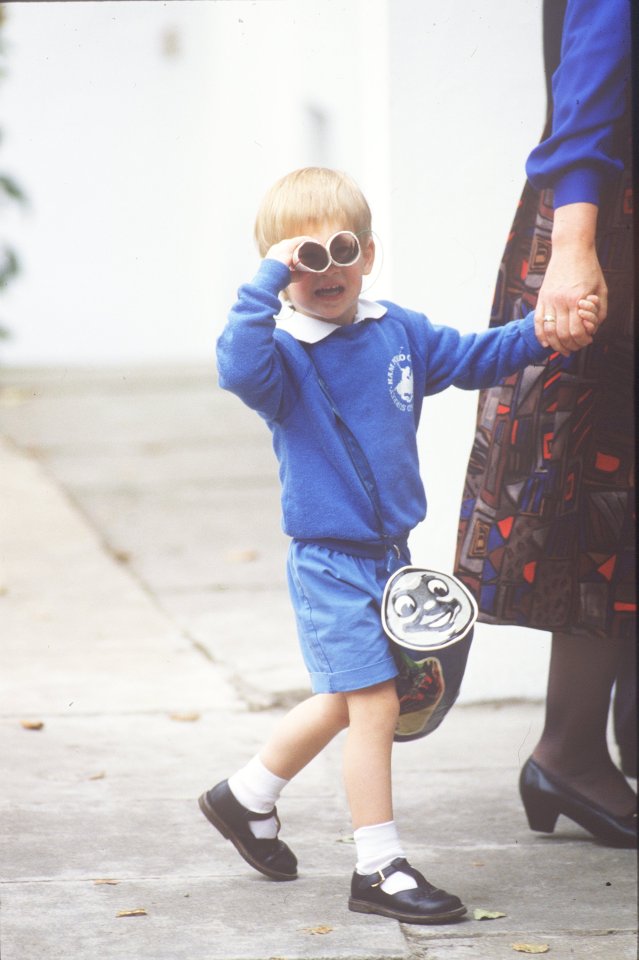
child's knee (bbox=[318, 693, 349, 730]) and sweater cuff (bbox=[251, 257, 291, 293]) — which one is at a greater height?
sweater cuff (bbox=[251, 257, 291, 293])

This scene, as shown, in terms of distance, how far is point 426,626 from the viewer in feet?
8.35

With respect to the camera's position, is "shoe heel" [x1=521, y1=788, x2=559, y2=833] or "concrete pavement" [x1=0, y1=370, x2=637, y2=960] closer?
"concrete pavement" [x1=0, y1=370, x2=637, y2=960]

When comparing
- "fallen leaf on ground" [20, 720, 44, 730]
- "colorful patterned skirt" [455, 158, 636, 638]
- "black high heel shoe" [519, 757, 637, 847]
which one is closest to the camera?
"colorful patterned skirt" [455, 158, 636, 638]

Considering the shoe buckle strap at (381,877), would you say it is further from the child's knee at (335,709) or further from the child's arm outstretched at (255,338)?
the child's arm outstretched at (255,338)

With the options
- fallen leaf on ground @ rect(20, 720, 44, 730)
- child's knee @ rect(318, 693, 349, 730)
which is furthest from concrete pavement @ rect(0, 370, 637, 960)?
child's knee @ rect(318, 693, 349, 730)

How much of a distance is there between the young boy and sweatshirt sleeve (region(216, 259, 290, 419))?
0.04ft

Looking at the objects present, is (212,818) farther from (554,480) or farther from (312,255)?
(312,255)

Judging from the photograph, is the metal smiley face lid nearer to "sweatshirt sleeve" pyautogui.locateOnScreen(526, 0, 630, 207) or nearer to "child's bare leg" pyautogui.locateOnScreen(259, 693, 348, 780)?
"child's bare leg" pyautogui.locateOnScreen(259, 693, 348, 780)

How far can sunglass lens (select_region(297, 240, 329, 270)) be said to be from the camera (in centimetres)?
250

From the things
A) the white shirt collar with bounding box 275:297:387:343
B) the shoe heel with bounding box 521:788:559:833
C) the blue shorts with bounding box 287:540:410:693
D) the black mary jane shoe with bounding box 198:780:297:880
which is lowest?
the shoe heel with bounding box 521:788:559:833

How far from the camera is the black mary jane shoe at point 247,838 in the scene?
2836 millimetres

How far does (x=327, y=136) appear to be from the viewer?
5.20 metres

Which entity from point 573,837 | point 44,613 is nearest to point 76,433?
point 44,613

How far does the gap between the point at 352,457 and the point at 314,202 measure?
0.46m
